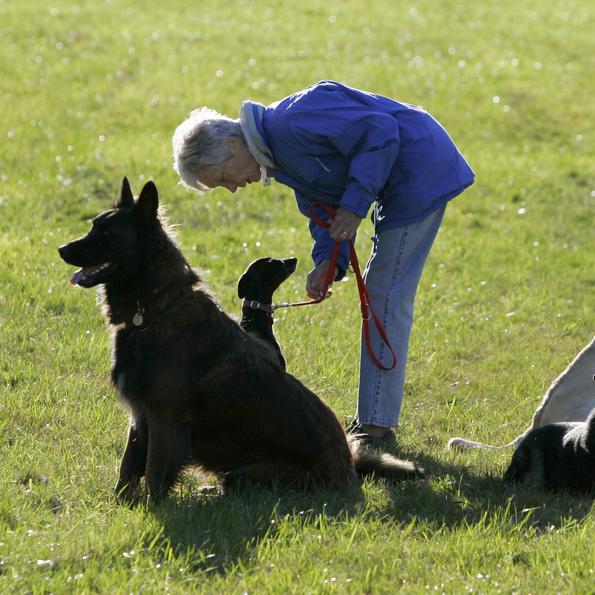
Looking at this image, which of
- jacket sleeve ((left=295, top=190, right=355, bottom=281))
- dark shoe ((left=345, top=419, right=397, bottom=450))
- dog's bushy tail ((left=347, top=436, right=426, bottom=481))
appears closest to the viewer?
dog's bushy tail ((left=347, top=436, right=426, bottom=481))

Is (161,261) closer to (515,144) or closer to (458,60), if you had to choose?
(515,144)

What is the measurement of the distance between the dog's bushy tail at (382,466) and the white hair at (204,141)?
172 cm

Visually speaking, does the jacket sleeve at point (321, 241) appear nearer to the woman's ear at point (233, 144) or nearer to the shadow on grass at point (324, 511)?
the woman's ear at point (233, 144)

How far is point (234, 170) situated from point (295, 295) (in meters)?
3.71

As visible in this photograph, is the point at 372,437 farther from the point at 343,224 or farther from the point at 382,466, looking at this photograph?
the point at 343,224

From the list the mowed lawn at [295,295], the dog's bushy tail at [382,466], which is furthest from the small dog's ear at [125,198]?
the dog's bushy tail at [382,466]

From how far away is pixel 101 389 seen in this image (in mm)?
6824

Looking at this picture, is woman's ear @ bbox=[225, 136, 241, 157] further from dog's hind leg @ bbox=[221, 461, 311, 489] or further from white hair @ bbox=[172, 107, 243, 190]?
dog's hind leg @ bbox=[221, 461, 311, 489]

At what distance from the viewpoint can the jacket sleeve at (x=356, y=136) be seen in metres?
5.39

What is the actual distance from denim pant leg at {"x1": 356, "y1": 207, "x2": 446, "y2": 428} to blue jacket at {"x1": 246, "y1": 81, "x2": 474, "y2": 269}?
0.43ft

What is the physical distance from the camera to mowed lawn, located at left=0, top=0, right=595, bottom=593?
4.49 metres

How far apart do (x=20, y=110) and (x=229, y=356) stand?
10.6 meters

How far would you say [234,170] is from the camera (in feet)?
18.1

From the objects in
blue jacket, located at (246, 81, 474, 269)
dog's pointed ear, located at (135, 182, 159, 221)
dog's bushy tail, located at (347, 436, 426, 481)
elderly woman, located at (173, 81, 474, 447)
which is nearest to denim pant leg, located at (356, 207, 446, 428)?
elderly woman, located at (173, 81, 474, 447)
